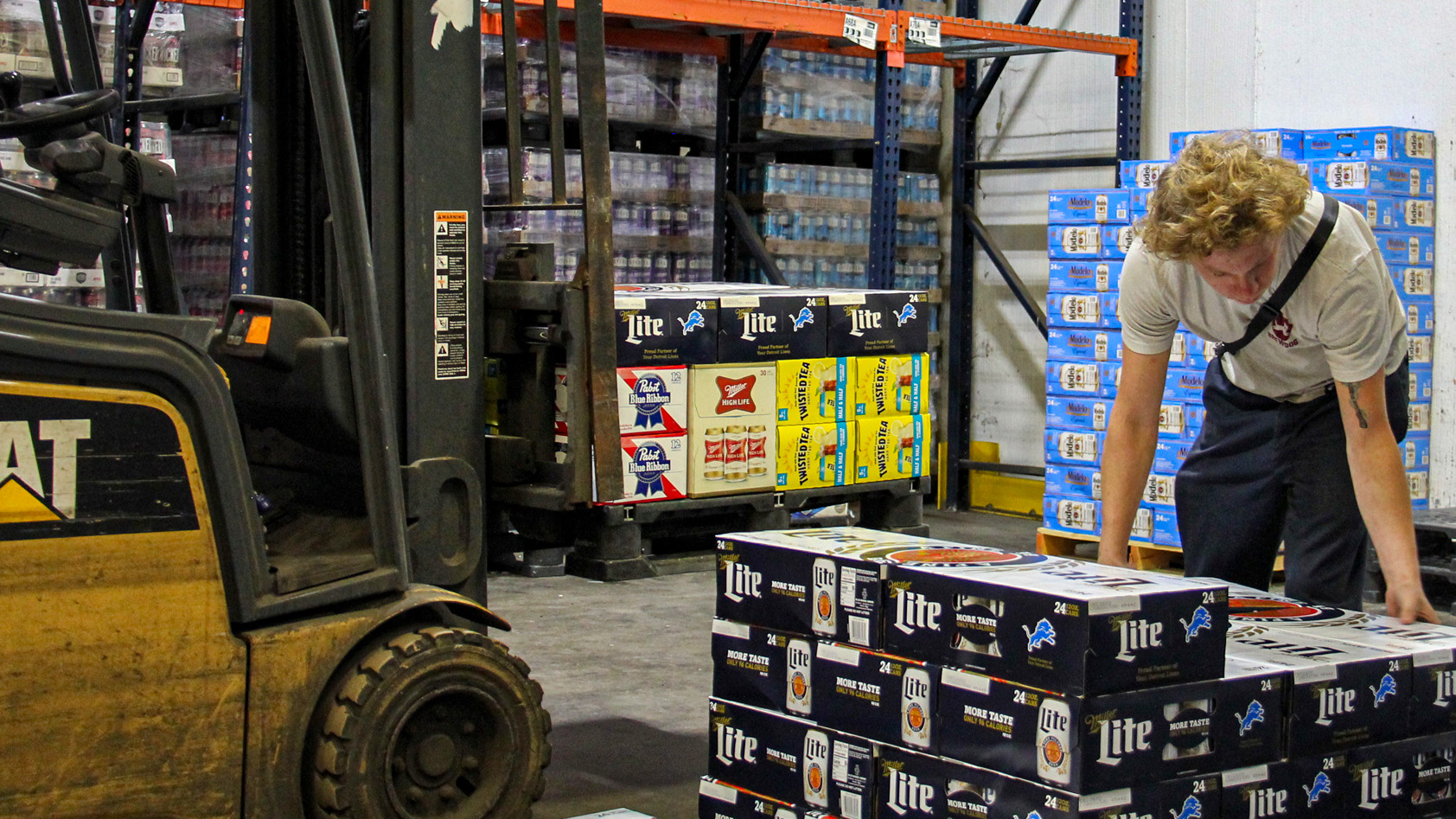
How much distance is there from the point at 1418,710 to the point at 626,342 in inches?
170

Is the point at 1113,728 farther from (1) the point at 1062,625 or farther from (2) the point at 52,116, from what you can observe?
(2) the point at 52,116

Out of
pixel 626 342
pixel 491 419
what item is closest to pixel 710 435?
pixel 626 342

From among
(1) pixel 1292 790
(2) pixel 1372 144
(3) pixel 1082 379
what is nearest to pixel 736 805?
(1) pixel 1292 790

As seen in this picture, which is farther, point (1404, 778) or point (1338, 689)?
point (1404, 778)

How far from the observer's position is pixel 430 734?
3512mm

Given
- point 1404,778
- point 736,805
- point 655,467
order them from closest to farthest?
1. point 1404,778
2. point 736,805
3. point 655,467

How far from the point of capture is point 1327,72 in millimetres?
8672

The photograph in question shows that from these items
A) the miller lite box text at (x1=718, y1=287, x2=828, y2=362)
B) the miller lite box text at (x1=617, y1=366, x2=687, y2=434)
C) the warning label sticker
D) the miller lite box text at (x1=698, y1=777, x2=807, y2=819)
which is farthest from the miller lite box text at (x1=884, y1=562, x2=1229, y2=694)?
the miller lite box text at (x1=718, y1=287, x2=828, y2=362)

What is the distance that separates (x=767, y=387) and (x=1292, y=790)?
4.71 metres

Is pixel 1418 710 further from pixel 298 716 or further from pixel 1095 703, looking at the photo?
pixel 298 716

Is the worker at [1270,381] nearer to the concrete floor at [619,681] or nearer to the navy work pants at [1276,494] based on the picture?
the navy work pants at [1276,494]

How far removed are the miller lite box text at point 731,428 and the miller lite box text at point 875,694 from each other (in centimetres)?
418

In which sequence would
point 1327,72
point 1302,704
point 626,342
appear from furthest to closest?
point 1327,72, point 626,342, point 1302,704

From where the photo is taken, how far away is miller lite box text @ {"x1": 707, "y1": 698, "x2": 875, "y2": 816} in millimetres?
3168
